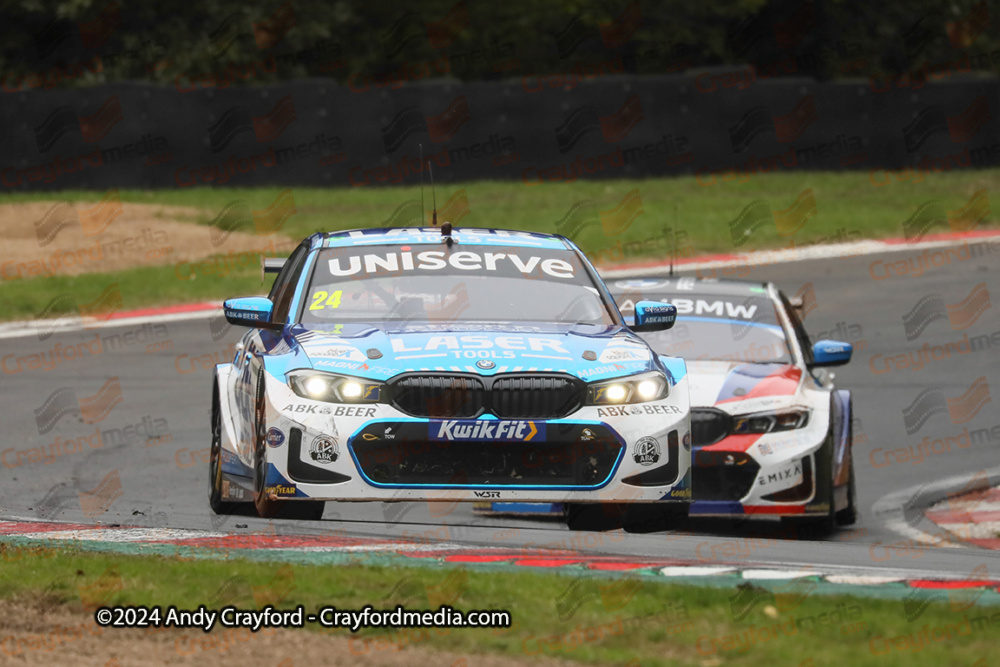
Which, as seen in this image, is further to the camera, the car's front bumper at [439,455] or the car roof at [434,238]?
the car roof at [434,238]

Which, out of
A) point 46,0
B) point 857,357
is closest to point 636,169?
point 857,357

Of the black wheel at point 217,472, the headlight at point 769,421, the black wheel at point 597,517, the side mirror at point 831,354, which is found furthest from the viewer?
the side mirror at point 831,354

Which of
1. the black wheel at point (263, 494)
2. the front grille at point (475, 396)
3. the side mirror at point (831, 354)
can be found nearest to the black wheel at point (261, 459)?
the black wheel at point (263, 494)

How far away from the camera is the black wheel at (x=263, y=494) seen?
22.4ft

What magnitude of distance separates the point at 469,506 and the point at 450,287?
2042 millimetres

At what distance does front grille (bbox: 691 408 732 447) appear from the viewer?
337 inches

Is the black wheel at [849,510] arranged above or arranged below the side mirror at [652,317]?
below

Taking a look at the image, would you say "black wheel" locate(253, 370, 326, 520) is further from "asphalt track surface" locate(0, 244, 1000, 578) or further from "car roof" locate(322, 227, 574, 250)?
"car roof" locate(322, 227, 574, 250)

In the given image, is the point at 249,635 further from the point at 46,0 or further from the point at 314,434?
the point at 46,0

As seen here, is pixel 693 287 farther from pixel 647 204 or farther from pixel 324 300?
pixel 647 204

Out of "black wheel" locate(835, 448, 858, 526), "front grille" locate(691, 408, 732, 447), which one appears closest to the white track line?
"black wheel" locate(835, 448, 858, 526)

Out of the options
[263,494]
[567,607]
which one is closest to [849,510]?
[263,494]

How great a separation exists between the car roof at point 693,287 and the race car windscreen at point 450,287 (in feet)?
7.19

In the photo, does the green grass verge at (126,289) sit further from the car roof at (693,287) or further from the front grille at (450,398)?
the front grille at (450,398)
